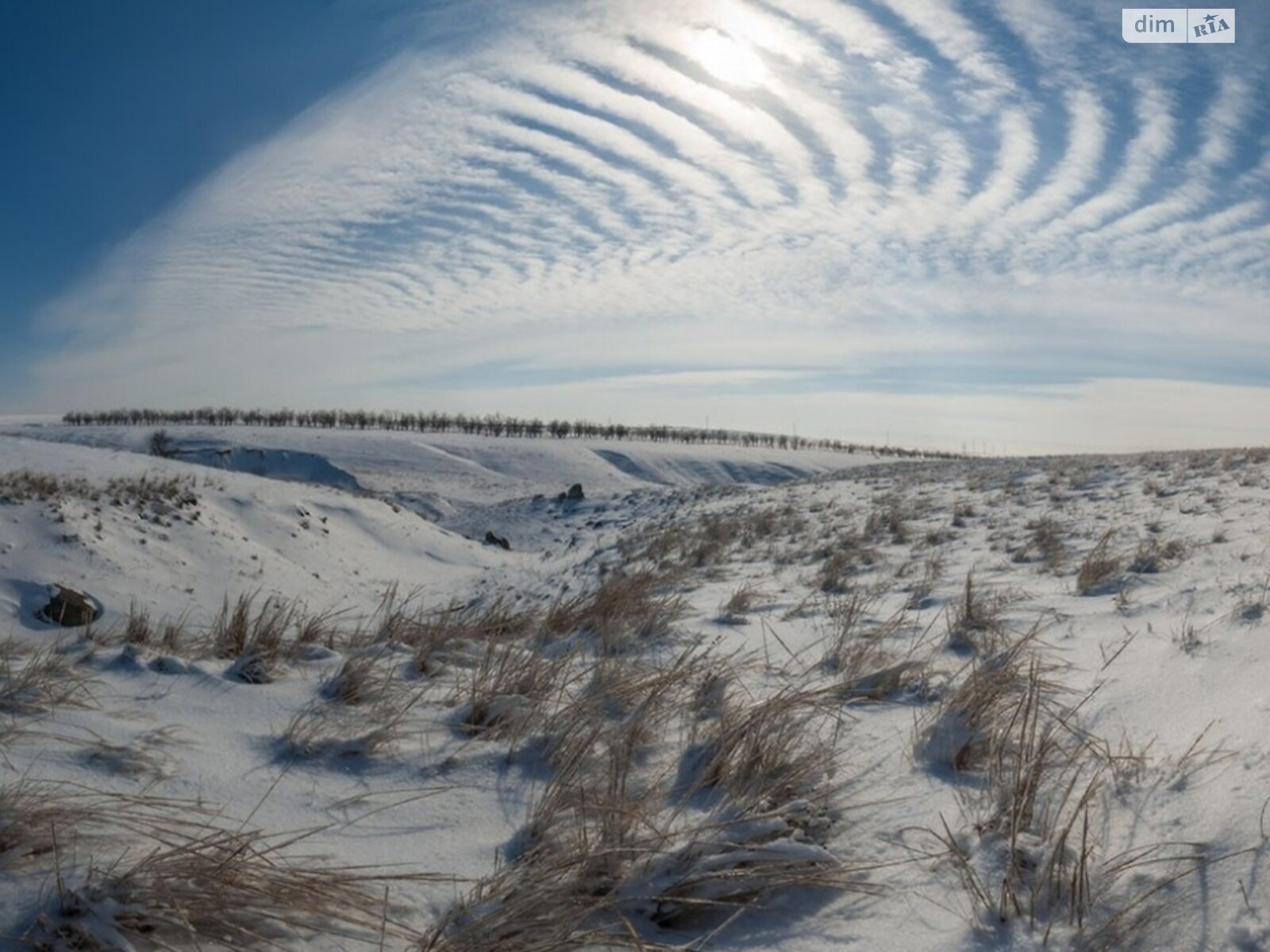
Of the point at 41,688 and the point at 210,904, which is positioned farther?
the point at 41,688

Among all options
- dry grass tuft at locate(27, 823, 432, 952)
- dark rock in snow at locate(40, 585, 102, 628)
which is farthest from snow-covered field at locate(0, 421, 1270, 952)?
dark rock in snow at locate(40, 585, 102, 628)

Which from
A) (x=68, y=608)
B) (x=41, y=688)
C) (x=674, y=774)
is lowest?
(x=68, y=608)

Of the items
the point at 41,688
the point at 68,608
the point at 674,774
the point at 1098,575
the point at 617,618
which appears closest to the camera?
the point at 674,774

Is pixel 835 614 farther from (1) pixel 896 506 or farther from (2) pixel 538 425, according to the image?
(2) pixel 538 425

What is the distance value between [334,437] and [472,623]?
53728 mm

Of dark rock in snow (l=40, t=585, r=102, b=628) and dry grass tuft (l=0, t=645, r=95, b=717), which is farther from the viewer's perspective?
dark rock in snow (l=40, t=585, r=102, b=628)

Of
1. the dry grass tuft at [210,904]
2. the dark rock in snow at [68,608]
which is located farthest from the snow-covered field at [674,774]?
the dark rock in snow at [68,608]

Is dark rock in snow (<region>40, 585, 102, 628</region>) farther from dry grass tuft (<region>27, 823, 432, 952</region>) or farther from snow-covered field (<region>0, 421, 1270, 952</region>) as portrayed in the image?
dry grass tuft (<region>27, 823, 432, 952</region>)

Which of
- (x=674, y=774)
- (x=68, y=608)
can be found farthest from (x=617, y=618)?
(x=68, y=608)

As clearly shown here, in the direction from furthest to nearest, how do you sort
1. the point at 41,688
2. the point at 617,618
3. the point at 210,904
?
the point at 617,618, the point at 41,688, the point at 210,904

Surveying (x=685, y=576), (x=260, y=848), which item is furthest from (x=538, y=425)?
(x=260, y=848)

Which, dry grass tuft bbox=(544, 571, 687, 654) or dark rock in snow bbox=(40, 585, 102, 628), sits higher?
dry grass tuft bbox=(544, 571, 687, 654)

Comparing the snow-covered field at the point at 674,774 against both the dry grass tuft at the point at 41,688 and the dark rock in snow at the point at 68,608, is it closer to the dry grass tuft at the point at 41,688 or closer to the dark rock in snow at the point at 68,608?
the dry grass tuft at the point at 41,688

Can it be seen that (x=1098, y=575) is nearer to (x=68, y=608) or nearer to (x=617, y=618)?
(x=617, y=618)
